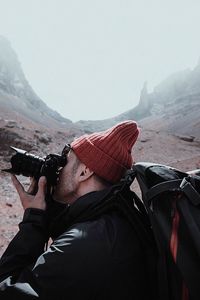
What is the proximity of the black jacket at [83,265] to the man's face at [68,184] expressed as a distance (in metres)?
0.35

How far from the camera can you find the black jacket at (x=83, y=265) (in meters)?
1.76

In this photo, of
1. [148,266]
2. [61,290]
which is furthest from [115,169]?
[61,290]

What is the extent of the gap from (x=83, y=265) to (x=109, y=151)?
84cm

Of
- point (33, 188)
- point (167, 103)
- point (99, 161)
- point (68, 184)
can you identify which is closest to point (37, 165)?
point (33, 188)

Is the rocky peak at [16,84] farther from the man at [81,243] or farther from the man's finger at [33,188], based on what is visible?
the man at [81,243]

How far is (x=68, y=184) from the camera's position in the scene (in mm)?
2389

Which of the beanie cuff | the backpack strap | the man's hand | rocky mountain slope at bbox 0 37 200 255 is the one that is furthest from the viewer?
rocky mountain slope at bbox 0 37 200 255

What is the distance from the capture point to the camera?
2410 millimetres

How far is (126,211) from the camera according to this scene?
2.02 m

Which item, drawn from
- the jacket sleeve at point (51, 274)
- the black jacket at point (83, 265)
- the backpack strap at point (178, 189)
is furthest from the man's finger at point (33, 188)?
the backpack strap at point (178, 189)

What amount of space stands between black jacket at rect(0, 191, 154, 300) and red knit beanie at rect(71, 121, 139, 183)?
0.37m

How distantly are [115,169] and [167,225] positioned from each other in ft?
2.36

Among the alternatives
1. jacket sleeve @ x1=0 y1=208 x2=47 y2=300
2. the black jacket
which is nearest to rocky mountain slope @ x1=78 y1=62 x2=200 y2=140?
jacket sleeve @ x1=0 y1=208 x2=47 y2=300

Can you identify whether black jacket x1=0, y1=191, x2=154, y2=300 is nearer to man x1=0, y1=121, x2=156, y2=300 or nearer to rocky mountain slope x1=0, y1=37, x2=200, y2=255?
man x1=0, y1=121, x2=156, y2=300
